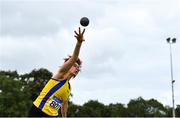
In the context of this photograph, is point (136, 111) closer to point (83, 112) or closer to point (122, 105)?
point (122, 105)

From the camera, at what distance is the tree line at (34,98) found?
231 feet

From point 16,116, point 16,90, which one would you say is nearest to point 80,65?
point 16,116

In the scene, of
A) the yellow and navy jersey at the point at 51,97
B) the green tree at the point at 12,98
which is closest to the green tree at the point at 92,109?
the green tree at the point at 12,98

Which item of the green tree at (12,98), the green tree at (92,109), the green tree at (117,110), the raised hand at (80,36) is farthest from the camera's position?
the green tree at (92,109)

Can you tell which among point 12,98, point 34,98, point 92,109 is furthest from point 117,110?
point 12,98

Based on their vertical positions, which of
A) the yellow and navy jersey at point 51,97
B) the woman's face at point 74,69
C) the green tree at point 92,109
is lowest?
the yellow and navy jersey at point 51,97

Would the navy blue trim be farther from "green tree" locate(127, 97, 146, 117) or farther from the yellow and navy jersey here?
"green tree" locate(127, 97, 146, 117)

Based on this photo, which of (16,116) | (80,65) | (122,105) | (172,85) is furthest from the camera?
(122,105)

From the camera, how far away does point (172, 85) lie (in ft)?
200

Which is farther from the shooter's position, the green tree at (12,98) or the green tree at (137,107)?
the green tree at (137,107)

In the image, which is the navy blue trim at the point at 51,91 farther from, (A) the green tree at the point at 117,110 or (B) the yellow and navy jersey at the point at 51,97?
(A) the green tree at the point at 117,110

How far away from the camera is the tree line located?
7055 cm

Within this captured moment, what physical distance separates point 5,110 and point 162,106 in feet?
117

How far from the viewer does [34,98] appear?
76688 mm
